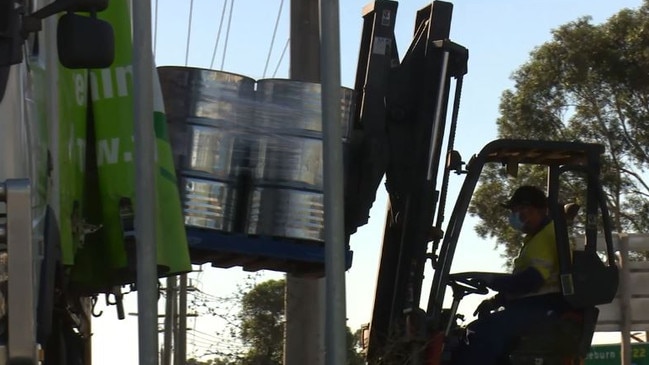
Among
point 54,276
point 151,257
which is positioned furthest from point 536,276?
point 54,276

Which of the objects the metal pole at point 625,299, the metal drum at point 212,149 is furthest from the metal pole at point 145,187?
the metal pole at point 625,299

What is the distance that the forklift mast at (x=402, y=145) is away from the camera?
8430 mm

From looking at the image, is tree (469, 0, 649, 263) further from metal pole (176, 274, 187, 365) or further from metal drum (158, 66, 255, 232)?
metal drum (158, 66, 255, 232)

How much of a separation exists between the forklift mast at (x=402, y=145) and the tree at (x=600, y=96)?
62.7 ft

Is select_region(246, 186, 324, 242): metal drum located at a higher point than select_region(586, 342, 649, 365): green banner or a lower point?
higher

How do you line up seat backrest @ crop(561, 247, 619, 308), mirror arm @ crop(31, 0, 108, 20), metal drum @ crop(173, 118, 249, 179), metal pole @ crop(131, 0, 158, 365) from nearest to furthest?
mirror arm @ crop(31, 0, 108, 20), metal pole @ crop(131, 0, 158, 365), seat backrest @ crop(561, 247, 619, 308), metal drum @ crop(173, 118, 249, 179)

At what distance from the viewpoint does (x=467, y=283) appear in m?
7.96

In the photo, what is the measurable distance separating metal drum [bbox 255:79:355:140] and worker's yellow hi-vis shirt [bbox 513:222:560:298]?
1462 mm

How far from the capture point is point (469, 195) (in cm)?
805

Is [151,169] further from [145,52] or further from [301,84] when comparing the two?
[301,84]

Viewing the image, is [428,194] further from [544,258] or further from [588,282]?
[588,282]

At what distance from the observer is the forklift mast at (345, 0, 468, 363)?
332 inches


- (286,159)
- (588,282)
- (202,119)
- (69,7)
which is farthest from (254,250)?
(69,7)

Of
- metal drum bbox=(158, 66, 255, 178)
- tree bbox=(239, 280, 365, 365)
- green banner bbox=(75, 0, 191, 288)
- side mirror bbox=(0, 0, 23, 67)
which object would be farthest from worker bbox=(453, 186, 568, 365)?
side mirror bbox=(0, 0, 23, 67)
